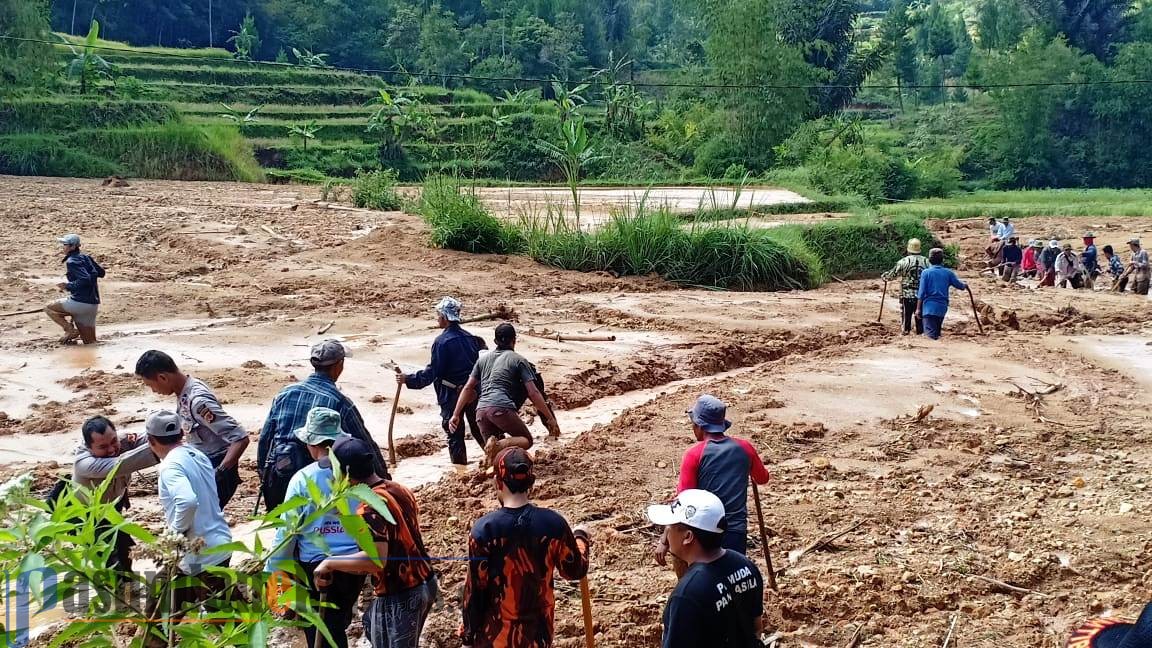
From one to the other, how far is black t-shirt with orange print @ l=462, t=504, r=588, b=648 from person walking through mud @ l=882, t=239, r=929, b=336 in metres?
10.2

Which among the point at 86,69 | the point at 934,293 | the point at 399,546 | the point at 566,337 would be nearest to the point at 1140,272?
the point at 934,293

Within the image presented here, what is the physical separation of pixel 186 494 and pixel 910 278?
36.4 feet

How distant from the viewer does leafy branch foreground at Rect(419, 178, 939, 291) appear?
1836cm

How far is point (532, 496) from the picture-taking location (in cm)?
776

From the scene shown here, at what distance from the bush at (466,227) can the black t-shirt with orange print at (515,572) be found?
15308mm

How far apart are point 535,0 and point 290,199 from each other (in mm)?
46160

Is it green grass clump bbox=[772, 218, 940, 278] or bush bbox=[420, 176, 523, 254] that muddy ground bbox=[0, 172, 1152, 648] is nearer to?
bush bbox=[420, 176, 523, 254]

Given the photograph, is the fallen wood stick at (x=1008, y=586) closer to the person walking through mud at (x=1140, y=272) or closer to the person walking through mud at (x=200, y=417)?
the person walking through mud at (x=200, y=417)

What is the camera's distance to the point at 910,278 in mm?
13703

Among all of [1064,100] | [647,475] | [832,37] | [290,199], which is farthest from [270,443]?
[1064,100]

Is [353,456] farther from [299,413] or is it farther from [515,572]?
[299,413]

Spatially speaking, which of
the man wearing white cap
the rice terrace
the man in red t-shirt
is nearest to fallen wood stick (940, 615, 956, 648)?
the rice terrace

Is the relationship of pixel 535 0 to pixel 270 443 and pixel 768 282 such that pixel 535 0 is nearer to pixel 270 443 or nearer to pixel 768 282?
pixel 768 282

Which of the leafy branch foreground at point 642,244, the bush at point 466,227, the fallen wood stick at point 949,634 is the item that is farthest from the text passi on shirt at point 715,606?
the bush at point 466,227
